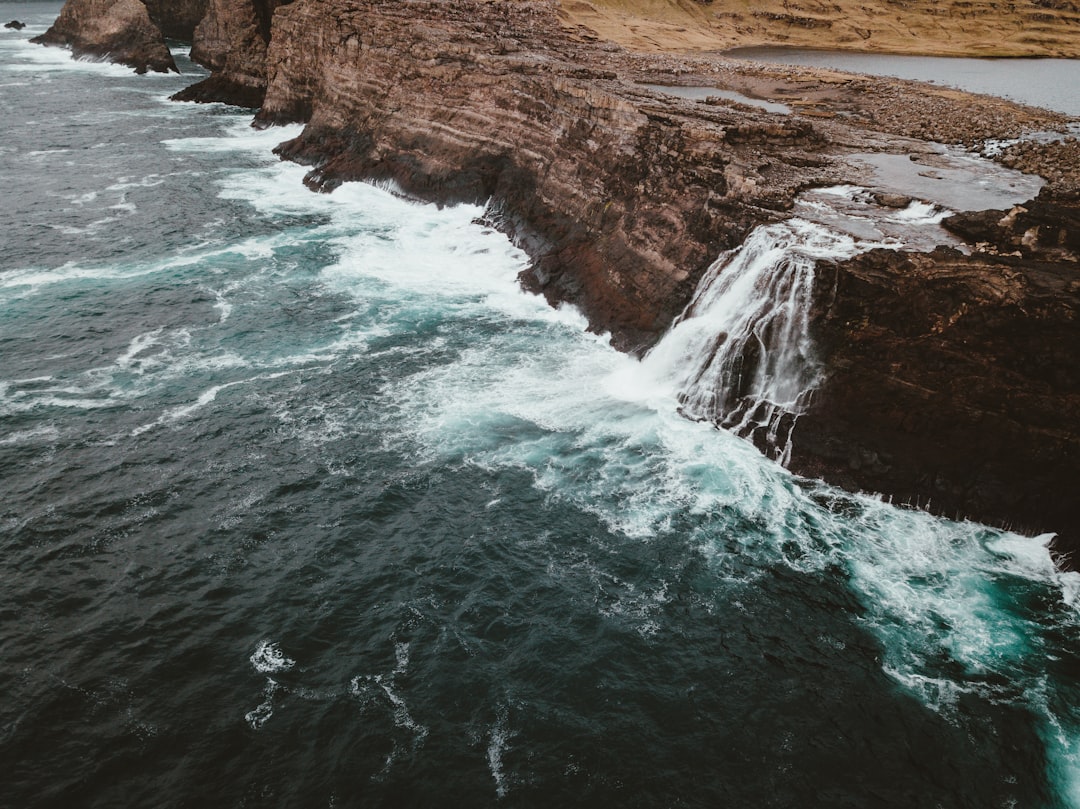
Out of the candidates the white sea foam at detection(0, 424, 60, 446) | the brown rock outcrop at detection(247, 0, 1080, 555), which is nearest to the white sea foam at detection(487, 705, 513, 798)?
the brown rock outcrop at detection(247, 0, 1080, 555)

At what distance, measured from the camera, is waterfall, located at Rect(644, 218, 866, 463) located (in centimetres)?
2564

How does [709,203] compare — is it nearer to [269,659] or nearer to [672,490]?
[672,490]

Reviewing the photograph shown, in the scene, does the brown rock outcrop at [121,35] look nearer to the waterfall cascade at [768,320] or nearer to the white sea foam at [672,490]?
the white sea foam at [672,490]

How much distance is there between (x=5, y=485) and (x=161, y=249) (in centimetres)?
2358

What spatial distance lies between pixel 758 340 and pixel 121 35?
355ft

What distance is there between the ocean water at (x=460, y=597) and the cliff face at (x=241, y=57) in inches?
2160

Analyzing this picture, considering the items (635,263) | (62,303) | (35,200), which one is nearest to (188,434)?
(62,303)

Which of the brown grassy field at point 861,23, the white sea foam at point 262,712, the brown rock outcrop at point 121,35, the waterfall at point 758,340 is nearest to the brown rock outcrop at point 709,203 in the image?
the waterfall at point 758,340

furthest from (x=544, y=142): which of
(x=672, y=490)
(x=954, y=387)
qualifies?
(x=954, y=387)

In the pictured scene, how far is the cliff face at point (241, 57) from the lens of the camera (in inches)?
3014

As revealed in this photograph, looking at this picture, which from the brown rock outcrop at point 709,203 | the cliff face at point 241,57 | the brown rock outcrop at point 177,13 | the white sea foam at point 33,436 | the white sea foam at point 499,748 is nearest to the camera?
the white sea foam at point 499,748

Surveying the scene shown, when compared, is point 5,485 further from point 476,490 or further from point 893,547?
point 893,547

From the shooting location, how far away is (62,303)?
35.7 metres

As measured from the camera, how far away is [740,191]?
3072 centimetres
